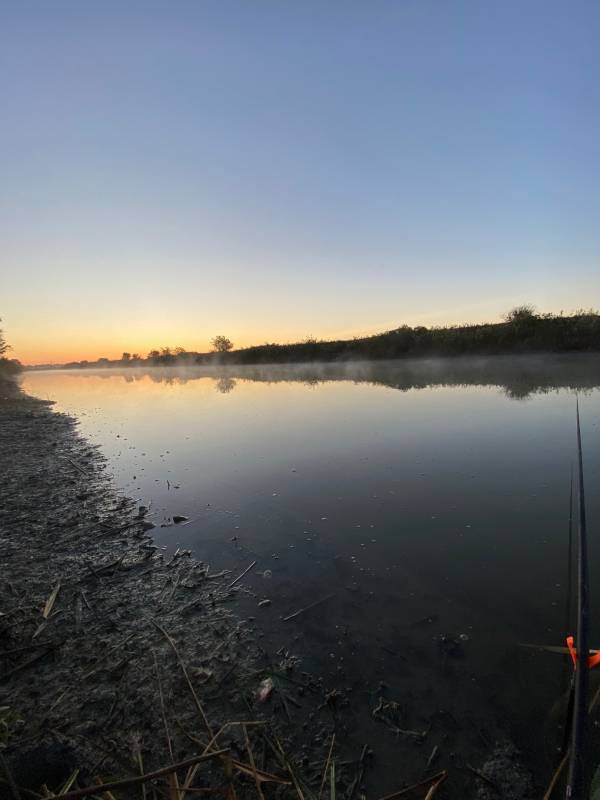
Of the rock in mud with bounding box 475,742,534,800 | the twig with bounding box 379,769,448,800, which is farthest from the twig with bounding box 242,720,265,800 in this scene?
the rock in mud with bounding box 475,742,534,800

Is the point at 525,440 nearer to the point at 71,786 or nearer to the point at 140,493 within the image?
the point at 140,493

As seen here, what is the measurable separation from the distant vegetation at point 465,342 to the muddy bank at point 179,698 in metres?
43.2

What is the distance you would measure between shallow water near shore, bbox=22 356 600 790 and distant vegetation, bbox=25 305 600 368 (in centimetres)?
3104

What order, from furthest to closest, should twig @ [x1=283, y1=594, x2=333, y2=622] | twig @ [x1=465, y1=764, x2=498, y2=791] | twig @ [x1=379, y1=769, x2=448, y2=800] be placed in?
twig @ [x1=283, y1=594, x2=333, y2=622], twig @ [x1=465, y1=764, x2=498, y2=791], twig @ [x1=379, y1=769, x2=448, y2=800]

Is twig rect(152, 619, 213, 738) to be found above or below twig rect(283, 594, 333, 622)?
above

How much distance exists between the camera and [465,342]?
4556cm

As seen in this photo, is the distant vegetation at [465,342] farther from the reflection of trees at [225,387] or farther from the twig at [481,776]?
the twig at [481,776]

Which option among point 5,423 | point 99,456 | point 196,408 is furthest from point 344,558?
point 5,423

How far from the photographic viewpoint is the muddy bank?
2.25m

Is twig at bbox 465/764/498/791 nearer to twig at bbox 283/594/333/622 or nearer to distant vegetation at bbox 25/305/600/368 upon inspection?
twig at bbox 283/594/333/622

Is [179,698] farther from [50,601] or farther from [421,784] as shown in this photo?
[50,601]

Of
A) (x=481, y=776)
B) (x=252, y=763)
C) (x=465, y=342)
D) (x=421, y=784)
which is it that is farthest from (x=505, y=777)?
(x=465, y=342)

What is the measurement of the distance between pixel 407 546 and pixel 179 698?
10.4 ft

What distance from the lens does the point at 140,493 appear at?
7.83 meters
